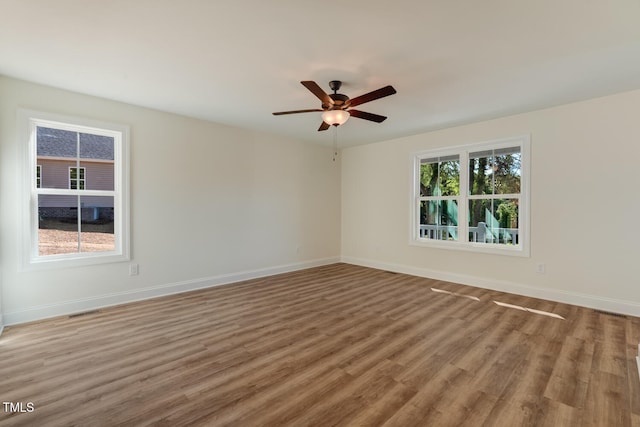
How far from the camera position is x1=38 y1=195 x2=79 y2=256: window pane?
3.37m

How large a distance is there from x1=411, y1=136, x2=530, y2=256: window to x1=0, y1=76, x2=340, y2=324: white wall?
2.09 m

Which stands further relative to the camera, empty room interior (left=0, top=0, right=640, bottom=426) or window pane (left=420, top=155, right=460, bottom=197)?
window pane (left=420, top=155, right=460, bottom=197)

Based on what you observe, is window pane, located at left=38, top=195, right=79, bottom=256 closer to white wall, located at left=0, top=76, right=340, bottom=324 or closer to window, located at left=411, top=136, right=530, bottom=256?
white wall, located at left=0, top=76, right=340, bottom=324

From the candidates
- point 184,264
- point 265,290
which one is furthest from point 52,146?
point 265,290

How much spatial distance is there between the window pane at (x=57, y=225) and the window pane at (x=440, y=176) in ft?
17.7

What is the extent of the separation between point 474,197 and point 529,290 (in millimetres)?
1588

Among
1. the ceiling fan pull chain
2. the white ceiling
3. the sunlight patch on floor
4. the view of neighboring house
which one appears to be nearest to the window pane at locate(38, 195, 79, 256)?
the view of neighboring house

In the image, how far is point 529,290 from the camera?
416cm

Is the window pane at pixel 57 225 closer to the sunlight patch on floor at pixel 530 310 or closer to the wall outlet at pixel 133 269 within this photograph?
the wall outlet at pixel 133 269

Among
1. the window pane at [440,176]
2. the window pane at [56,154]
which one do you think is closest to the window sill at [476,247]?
the window pane at [440,176]

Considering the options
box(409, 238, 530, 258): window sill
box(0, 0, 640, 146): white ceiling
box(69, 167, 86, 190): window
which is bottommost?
box(409, 238, 530, 258): window sill

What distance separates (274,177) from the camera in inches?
216

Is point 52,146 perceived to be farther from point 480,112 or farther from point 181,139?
point 480,112

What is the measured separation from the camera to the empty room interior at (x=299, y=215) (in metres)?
2.00
